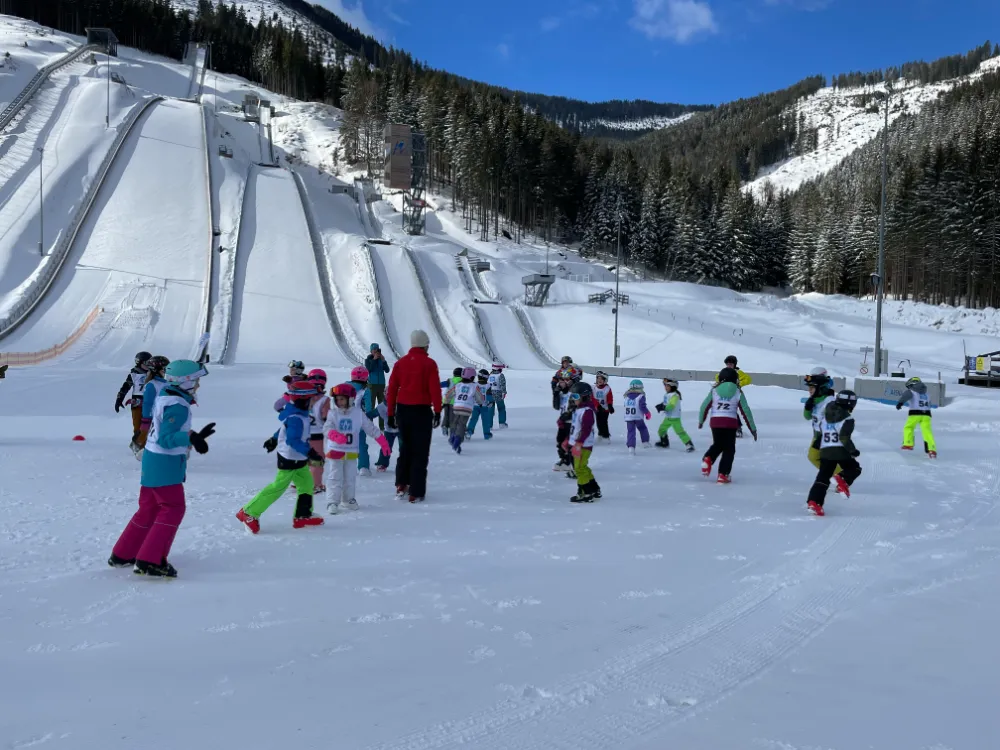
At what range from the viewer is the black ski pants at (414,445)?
838cm

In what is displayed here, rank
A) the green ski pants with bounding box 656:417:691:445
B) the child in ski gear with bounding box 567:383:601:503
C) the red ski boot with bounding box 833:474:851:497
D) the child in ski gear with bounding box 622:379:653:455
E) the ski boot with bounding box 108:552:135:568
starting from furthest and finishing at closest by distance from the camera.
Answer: the green ski pants with bounding box 656:417:691:445 → the child in ski gear with bounding box 622:379:653:455 → the red ski boot with bounding box 833:474:851:497 → the child in ski gear with bounding box 567:383:601:503 → the ski boot with bounding box 108:552:135:568

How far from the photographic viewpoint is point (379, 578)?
17.7 feet

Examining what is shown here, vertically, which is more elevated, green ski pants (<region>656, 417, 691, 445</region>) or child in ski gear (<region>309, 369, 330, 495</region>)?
child in ski gear (<region>309, 369, 330, 495</region>)

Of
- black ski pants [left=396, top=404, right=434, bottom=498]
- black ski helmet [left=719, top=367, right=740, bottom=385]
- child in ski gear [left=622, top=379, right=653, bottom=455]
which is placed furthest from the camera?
child in ski gear [left=622, top=379, right=653, bottom=455]

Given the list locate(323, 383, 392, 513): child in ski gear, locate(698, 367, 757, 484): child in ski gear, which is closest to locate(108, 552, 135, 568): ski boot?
locate(323, 383, 392, 513): child in ski gear

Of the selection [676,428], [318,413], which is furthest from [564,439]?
[318,413]

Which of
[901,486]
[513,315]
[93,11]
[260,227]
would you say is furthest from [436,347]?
[93,11]

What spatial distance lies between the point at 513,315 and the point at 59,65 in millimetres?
58138

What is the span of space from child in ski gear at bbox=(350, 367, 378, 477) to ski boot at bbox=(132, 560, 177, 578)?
9.38 feet

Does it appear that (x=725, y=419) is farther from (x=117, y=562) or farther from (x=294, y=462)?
(x=117, y=562)

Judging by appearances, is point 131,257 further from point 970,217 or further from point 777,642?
point 970,217

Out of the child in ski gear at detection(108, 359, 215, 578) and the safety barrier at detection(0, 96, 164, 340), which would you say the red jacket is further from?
the safety barrier at detection(0, 96, 164, 340)

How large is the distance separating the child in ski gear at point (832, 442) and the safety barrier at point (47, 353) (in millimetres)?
25311

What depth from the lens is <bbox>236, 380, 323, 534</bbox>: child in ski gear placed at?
22.0 ft
